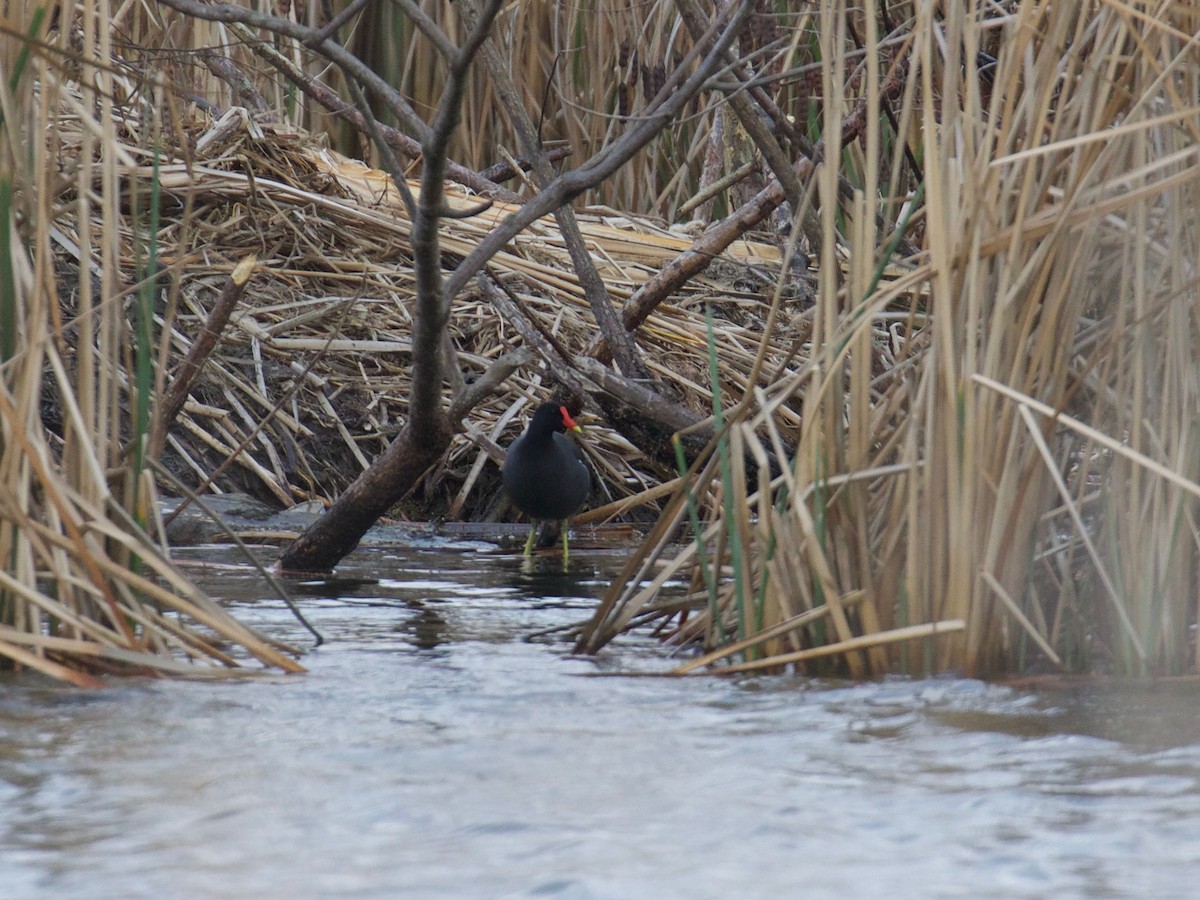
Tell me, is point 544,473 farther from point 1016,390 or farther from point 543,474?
point 1016,390

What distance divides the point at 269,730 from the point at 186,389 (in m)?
2.48

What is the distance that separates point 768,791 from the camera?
215 centimetres

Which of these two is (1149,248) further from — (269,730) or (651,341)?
(651,341)

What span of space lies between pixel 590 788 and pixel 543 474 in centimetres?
387

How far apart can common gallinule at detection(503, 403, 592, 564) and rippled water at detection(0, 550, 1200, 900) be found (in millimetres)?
2879

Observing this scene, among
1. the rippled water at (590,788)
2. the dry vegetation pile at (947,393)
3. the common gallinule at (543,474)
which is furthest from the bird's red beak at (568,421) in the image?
the rippled water at (590,788)

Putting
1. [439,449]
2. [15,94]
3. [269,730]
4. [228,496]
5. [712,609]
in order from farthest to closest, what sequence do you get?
1. [228,496]
2. [439,449]
3. [712,609]
4. [15,94]
5. [269,730]

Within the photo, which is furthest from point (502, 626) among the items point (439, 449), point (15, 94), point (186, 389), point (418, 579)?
point (15, 94)

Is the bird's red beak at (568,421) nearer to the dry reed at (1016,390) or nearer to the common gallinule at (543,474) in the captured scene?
the common gallinule at (543,474)

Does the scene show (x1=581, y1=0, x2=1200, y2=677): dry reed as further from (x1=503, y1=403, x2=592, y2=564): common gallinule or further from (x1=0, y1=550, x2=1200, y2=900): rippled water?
(x1=503, y1=403, x2=592, y2=564): common gallinule

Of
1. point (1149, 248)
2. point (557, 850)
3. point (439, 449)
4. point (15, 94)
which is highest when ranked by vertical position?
point (15, 94)

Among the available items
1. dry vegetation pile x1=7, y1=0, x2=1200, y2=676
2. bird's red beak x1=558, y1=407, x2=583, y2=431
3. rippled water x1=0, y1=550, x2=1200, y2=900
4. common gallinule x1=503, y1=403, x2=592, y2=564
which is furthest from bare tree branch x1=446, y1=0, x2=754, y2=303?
bird's red beak x1=558, y1=407, x2=583, y2=431

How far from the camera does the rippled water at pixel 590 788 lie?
1805mm

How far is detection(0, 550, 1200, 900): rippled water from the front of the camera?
1805mm
